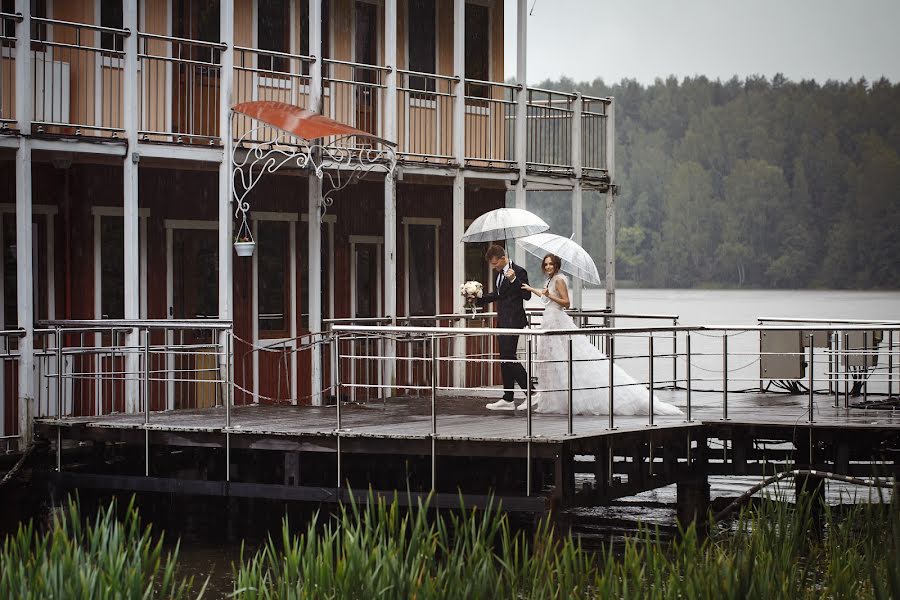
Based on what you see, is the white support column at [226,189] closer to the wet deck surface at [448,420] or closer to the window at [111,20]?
the wet deck surface at [448,420]

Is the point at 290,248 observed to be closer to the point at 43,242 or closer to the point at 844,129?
the point at 43,242

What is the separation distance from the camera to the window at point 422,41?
2542 cm

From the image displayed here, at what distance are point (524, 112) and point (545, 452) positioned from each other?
33.5 ft

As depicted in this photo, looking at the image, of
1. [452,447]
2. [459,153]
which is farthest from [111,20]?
[452,447]

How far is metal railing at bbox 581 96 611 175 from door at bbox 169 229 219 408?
7068 mm

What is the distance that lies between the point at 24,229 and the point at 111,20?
4.82 m

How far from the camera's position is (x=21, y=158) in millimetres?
17781

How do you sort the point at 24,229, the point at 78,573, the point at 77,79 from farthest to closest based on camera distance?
the point at 77,79, the point at 24,229, the point at 78,573

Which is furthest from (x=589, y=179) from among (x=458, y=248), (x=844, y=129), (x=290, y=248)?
→ (x=844, y=129)

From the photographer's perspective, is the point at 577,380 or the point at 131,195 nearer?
the point at 577,380

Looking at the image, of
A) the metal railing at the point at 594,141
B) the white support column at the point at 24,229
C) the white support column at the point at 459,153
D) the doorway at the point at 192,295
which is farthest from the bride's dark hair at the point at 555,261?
the metal railing at the point at 594,141

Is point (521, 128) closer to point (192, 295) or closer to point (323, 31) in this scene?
point (323, 31)

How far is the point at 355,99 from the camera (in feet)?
76.2

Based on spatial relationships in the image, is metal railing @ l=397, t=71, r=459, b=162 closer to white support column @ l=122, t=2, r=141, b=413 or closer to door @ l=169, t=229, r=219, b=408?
door @ l=169, t=229, r=219, b=408
